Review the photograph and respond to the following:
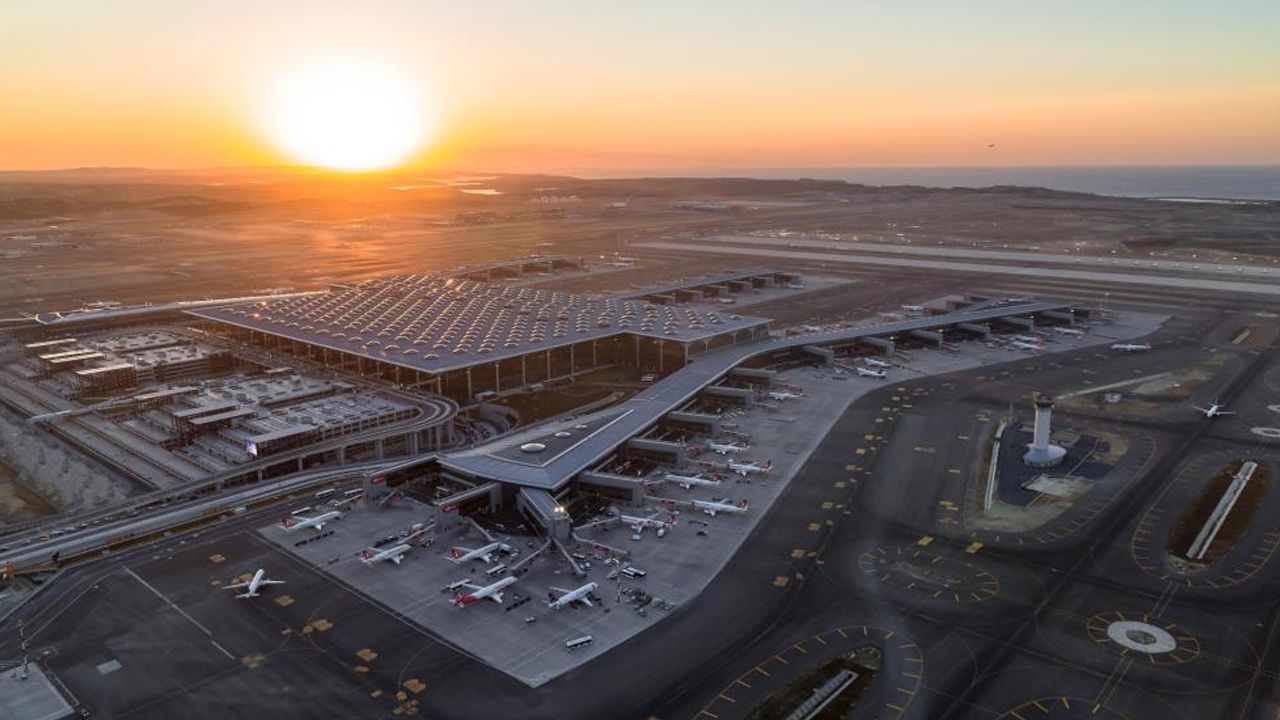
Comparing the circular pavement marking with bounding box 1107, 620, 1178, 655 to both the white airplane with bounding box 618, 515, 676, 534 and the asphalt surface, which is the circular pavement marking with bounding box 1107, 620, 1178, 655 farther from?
the white airplane with bounding box 618, 515, 676, 534

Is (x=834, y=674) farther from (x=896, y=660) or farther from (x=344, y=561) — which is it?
(x=344, y=561)

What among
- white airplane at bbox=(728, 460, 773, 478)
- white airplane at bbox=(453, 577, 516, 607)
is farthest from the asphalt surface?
white airplane at bbox=(728, 460, 773, 478)

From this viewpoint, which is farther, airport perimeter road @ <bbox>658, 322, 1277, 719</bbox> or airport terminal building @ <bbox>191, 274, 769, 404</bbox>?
airport terminal building @ <bbox>191, 274, 769, 404</bbox>

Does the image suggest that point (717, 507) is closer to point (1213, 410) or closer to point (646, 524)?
point (646, 524)

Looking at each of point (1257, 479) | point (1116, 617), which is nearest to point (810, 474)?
Result: point (1116, 617)

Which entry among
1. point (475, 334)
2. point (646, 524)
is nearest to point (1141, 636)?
point (646, 524)

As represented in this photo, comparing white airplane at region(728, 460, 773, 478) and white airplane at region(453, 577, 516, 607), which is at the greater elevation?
white airplane at region(728, 460, 773, 478)

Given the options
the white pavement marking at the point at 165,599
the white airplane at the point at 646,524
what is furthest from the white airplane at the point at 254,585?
the white airplane at the point at 646,524

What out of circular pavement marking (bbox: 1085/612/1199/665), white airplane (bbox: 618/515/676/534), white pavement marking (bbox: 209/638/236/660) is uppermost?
circular pavement marking (bbox: 1085/612/1199/665)
